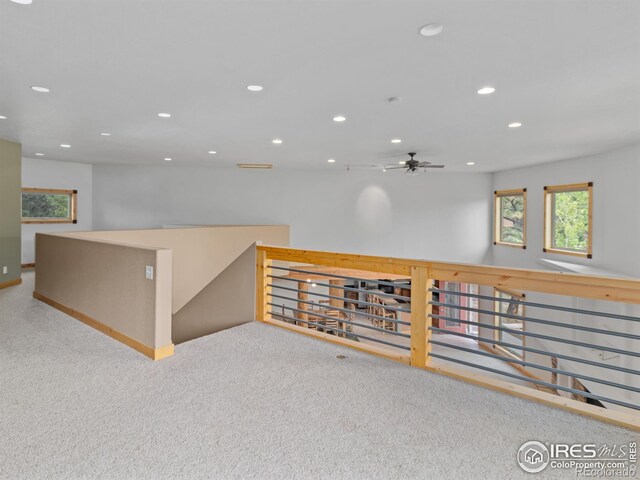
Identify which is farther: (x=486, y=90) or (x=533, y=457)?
(x=486, y=90)

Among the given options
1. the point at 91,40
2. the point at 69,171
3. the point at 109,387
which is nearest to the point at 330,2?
the point at 91,40

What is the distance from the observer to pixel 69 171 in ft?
29.3

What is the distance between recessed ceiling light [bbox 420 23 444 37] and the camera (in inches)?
94.2

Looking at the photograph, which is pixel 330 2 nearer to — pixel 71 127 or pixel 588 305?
pixel 71 127

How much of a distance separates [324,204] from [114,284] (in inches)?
288

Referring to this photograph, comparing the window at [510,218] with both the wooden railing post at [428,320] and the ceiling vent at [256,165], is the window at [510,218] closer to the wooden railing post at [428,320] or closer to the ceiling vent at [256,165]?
the ceiling vent at [256,165]

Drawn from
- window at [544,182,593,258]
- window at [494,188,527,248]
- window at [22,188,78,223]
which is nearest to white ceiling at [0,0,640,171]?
window at [544,182,593,258]

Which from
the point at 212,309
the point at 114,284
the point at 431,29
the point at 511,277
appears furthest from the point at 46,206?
the point at 511,277

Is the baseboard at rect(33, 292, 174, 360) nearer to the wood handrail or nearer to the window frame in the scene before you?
the wood handrail

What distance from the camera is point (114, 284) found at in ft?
12.1

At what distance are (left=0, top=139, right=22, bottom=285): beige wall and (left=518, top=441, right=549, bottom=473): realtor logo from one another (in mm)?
7515

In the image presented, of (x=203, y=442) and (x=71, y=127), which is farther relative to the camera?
(x=71, y=127)

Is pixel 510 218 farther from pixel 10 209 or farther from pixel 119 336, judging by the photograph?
pixel 10 209

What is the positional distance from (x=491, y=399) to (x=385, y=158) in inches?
239
